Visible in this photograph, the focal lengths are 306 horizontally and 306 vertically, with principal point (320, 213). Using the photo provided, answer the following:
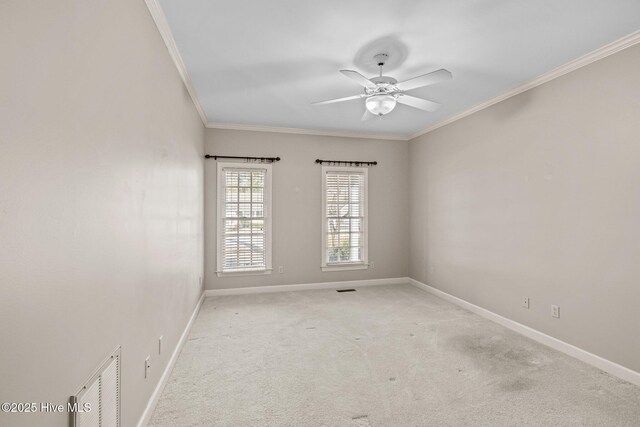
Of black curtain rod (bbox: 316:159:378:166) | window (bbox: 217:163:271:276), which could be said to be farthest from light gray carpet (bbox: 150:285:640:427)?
black curtain rod (bbox: 316:159:378:166)

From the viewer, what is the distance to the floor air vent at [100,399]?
3.85ft

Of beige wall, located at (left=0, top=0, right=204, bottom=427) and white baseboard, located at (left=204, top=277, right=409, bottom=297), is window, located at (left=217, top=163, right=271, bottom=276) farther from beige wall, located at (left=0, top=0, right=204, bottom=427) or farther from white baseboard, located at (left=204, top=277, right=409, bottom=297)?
beige wall, located at (left=0, top=0, right=204, bottom=427)

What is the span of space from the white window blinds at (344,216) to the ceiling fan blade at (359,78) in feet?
9.10

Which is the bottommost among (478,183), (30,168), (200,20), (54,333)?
(54,333)

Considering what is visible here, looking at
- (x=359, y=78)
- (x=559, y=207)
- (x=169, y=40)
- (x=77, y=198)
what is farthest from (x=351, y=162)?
(x=77, y=198)

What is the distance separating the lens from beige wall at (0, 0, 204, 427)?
842mm

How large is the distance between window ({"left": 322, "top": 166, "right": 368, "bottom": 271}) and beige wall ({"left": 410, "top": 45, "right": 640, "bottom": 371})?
1.53m

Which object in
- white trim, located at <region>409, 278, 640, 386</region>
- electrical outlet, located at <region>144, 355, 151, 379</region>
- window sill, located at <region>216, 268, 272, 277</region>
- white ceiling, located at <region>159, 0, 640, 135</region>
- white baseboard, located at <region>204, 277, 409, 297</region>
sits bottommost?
white trim, located at <region>409, 278, 640, 386</region>

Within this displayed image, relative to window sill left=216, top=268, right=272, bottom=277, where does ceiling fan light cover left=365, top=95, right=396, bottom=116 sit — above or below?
above

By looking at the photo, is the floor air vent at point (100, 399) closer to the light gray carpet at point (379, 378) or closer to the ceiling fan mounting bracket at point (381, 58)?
the light gray carpet at point (379, 378)

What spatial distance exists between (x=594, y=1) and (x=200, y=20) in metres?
2.74

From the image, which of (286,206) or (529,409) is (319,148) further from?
(529,409)

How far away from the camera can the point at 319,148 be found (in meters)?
5.38

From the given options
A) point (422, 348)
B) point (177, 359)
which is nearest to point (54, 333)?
point (177, 359)
